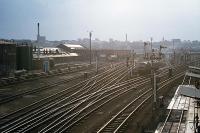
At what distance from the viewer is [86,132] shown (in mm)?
22250

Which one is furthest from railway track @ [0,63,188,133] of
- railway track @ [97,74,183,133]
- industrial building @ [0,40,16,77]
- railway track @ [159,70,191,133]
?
industrial building @ [0,40,16,77]

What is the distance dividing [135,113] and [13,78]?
2562 cm

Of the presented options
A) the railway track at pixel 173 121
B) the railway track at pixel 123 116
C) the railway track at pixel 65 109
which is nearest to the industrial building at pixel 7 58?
the railway track at pixel 65 109

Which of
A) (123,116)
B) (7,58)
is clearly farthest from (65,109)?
(7,58)

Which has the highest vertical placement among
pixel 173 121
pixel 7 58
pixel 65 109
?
pixel 7 58

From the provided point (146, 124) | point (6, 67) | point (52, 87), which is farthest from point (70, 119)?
point (6, 67)

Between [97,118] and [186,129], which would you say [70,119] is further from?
Answer: [186,129]

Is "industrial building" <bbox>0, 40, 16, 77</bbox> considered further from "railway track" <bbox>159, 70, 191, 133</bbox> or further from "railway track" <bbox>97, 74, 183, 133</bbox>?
"railway track" <bbox>159, 70, 191, 133</bbox>

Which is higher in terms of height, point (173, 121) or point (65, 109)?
point (65, 109)

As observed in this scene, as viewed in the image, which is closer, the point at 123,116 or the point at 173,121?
the point at 173,121

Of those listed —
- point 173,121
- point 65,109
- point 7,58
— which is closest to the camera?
point 173,121

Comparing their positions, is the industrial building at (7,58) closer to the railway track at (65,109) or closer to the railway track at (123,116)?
the railway track at (65,109)

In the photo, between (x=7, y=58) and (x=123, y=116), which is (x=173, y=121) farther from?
(x=7, y=58)

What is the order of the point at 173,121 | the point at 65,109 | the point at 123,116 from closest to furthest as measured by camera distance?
the point at 173,121 → the point at 123,116 → the point at 65,109
